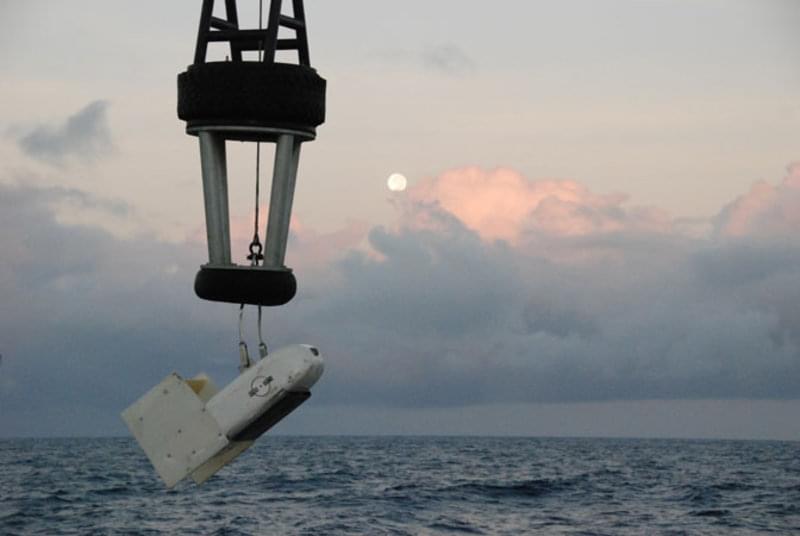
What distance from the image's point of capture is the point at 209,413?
9.81 metres

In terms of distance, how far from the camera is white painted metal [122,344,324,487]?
380 inches

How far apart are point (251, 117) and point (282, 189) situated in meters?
0.57

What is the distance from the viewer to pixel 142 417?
984cm

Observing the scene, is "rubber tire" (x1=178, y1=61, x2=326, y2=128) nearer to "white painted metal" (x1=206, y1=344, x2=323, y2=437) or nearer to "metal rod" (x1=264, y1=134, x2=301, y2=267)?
"metal rod" (x1=264, y1=134, x2=301, y2=267)

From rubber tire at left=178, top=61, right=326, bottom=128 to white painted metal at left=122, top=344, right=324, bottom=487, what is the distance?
1680 millimetres

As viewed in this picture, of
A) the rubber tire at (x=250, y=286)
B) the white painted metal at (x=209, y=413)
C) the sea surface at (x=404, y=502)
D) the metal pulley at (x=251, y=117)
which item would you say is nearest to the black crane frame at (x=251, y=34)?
the metal pulley at (x=251, y=117)

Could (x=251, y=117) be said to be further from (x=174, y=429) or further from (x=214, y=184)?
(x=174, y=429)

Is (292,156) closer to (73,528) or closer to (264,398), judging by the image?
(264,398)

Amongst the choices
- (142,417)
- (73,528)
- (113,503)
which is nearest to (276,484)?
(113,503)

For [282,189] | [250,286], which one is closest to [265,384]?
[250,286]

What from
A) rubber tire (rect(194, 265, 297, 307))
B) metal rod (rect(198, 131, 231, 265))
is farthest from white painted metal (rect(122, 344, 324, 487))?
metal rod (rect(198, 131, 231, 265))

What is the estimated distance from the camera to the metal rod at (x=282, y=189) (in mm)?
9492

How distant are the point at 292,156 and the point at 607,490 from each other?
249 ft

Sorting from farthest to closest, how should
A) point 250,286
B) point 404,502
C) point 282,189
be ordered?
point 404,502
point 250,286
point 282,189
